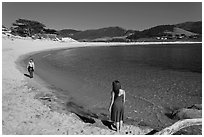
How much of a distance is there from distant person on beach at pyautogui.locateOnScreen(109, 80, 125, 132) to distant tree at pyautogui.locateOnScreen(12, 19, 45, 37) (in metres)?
85.3

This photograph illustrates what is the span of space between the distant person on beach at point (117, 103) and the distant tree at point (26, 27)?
280 feet

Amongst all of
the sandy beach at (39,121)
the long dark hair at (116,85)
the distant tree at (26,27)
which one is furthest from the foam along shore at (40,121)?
the distant tree at (26,27)

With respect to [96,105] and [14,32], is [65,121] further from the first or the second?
[14,32]

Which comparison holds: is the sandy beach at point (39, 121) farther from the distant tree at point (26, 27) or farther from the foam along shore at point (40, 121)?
the distant tree at point (26, 27)

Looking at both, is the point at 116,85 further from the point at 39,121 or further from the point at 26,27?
the point at 26,27

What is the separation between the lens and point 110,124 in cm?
920

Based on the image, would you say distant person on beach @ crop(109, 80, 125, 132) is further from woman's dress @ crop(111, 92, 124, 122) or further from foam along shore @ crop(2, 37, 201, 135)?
foam along shore @ crop(2, 37, 201, 135)

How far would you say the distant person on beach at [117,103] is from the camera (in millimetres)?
8039

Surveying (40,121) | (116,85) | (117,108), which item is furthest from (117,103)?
(40,121)

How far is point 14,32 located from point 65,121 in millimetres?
83798

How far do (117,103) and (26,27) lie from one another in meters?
88.6

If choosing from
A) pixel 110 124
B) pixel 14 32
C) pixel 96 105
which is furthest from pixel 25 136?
pixel 14 32

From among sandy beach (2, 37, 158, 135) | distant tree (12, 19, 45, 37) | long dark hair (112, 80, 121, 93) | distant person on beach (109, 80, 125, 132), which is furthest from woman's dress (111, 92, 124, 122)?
distant tree (12, 19, 45, 37)

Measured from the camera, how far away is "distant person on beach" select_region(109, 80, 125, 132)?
316 inches
